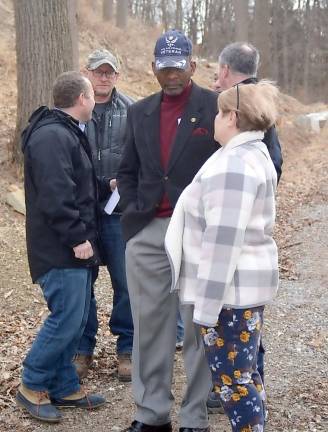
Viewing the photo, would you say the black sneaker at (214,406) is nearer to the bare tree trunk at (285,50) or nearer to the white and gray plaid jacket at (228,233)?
the white and gray plaid jacket at (228,233)

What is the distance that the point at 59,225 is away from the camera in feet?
12.2

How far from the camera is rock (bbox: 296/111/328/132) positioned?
1758 cm

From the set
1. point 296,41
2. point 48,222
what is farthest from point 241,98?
point 296,41

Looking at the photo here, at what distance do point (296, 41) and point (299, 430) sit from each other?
39183 mm

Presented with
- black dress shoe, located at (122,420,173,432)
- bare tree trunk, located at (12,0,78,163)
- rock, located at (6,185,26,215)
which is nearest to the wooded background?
bare tree trunk, located at (12,0,78,163)

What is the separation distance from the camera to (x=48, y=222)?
377 centimetres

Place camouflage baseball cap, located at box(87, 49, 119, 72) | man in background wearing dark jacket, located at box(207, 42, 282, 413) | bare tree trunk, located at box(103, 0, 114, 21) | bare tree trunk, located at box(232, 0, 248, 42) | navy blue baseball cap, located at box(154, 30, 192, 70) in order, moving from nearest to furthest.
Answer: navy blue baseball cap, located at box(154, 30, 192, 70), man in background wearing dark jacket, located at box(207, 42, 282, 413), camouflage baseball cap, located at box(87, 49, 119, 72), bare tree trunk, located at box(232, 0, 248, 42), bare tree trunk, located at box(103, 0, 114, 21)

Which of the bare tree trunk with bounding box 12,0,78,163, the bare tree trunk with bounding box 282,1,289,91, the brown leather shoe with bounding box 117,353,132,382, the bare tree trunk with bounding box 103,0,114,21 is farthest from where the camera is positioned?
the bare tree trunk with bounding box 282,1,289,91

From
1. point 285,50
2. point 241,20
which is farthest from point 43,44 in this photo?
point 285,50

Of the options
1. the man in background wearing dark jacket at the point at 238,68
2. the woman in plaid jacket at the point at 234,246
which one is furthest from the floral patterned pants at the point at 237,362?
the man in background wearing dark jacket at the point at 238,68

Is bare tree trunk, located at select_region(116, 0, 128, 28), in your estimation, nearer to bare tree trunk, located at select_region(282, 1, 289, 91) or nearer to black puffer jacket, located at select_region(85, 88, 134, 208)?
black puffer jacket, located at select_region(85, 88, 134, 208)

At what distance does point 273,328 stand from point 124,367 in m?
1.64

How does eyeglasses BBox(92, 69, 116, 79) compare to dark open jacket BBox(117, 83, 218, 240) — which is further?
eyeglasses BBox(92, 69, 116, 79)

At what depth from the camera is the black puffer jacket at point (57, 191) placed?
367 cm
